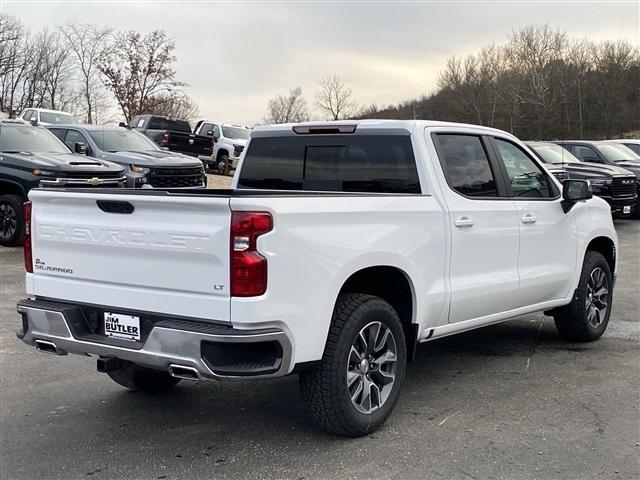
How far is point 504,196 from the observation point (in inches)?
207

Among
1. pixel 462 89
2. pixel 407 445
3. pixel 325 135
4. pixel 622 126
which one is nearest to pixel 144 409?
pixel 407 445

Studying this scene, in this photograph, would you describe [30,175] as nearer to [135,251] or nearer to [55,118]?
[135,251]

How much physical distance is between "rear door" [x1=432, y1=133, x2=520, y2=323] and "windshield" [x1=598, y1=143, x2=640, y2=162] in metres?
13.5

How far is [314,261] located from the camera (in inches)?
145

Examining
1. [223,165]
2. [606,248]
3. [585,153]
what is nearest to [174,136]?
[223,165]

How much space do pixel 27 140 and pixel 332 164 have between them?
918cm

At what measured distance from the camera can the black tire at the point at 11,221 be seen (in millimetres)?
11298

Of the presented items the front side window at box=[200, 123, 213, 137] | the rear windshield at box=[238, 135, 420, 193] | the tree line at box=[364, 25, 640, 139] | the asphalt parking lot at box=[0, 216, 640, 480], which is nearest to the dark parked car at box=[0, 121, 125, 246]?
the asphalt parking lot at box=[0, 216, 640, 480]

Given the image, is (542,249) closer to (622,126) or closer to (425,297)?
(425,297)

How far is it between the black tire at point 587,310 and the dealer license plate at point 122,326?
154 inches

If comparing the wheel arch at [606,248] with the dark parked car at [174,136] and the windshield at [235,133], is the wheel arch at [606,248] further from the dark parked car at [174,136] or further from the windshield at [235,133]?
the windshield at [235,133]

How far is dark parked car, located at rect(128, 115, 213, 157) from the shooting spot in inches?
942

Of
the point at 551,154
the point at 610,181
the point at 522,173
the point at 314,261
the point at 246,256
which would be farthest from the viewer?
the point at 551,154

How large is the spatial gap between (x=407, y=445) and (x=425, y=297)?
0.96 metres
